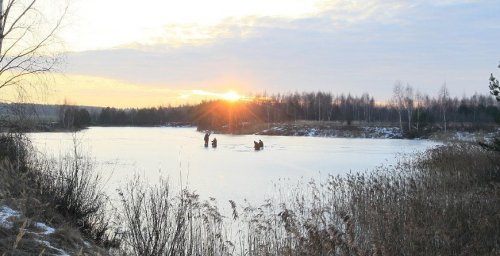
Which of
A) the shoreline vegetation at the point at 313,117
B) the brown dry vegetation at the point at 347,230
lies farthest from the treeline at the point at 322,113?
the brown dry vegetation at the point at 347,230

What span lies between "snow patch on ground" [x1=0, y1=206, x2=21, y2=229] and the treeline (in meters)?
63.9

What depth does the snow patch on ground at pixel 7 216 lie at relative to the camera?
6.29 meters

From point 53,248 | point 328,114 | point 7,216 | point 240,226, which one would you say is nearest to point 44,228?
point 7,216

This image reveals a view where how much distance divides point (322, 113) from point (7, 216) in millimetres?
103990

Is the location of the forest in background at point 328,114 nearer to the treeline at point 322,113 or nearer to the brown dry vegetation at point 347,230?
the treeline at point 322,113

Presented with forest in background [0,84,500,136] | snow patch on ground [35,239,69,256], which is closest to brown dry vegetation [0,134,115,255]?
snow patch on ground [35,239,69,256]

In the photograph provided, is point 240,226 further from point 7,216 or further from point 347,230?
point 7,216

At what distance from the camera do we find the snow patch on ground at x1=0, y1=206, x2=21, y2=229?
20.6 ft

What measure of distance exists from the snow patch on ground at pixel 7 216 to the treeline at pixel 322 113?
209ft

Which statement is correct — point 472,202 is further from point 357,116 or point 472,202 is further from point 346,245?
point 357,116

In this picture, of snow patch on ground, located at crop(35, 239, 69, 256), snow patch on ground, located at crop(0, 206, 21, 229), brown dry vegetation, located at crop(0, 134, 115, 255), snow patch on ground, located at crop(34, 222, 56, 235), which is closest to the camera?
snow patch on ground, located at crop(35, 239, 69, 256)

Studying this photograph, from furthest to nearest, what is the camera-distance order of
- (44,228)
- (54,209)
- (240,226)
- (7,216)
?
1. (240,226)
2. (54,209)
3. (44,228)
4. (7,216)

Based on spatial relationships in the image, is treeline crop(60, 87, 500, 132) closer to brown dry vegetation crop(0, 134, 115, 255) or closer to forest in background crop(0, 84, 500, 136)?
forest in background crop(0, 84, 500, 136)

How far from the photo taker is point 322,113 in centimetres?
10850
